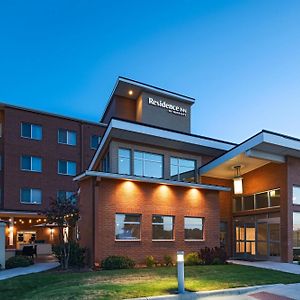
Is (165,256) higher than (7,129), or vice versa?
(7,129)

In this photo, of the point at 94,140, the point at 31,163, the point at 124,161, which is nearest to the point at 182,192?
the point at 124,161

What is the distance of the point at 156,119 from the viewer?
3216 centimetres

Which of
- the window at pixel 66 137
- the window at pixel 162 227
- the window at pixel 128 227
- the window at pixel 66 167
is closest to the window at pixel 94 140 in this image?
the window at pixel 66 137

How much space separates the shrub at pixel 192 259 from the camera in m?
21.0

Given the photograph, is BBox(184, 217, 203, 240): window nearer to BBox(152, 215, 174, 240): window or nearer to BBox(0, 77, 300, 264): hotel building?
BBox(0, 77, 300, 264): hotel building

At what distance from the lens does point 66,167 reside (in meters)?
42.2

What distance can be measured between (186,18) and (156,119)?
42.1ft

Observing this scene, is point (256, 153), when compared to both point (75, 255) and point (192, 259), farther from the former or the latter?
point (75, 255)

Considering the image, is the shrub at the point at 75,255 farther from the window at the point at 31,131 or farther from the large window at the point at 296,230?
the window at the point at 31,131

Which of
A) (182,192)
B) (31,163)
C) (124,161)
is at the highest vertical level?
(31,163)

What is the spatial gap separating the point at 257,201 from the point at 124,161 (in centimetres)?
858

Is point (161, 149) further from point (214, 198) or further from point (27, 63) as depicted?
point (27, 63)

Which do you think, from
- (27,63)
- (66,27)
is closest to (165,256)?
(66,27)

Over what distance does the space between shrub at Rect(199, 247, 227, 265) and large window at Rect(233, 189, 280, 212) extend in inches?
185
